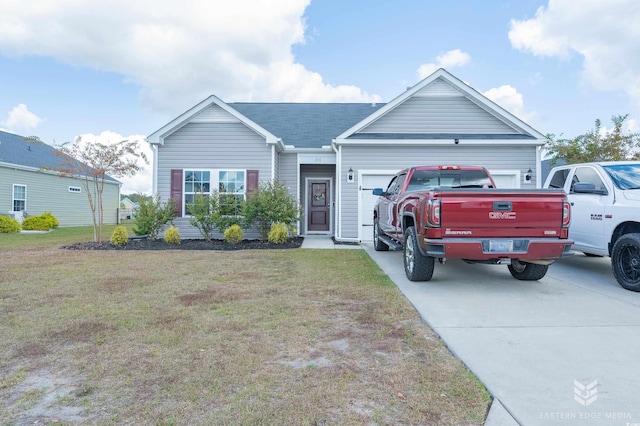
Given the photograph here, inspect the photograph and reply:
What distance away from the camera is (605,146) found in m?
11.9

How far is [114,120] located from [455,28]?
627 inches

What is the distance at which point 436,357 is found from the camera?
2.88m

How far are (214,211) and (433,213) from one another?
7.97 meters

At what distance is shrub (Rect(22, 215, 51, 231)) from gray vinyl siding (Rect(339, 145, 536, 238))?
Answer: 50.6ft

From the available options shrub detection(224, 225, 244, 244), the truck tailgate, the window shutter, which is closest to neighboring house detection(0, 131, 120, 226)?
the window shutter

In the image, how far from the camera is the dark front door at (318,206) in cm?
1413

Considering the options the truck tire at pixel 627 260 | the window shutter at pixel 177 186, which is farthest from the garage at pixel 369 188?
the truck tire at pixel 627 260

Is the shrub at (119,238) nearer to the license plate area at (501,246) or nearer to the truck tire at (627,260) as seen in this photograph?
the license plate area at (501,246)

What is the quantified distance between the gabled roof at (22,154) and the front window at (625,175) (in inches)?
850

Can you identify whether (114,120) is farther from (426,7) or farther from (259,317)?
(259,317)

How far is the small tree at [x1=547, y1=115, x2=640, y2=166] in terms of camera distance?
39.0ft

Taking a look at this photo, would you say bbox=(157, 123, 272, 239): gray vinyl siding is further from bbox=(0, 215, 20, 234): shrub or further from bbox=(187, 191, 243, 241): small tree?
bbox=(0, 215, 20, 234): shrub

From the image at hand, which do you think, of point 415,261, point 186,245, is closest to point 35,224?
point 186,245

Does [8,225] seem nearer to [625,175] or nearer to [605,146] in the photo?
[625,175]
